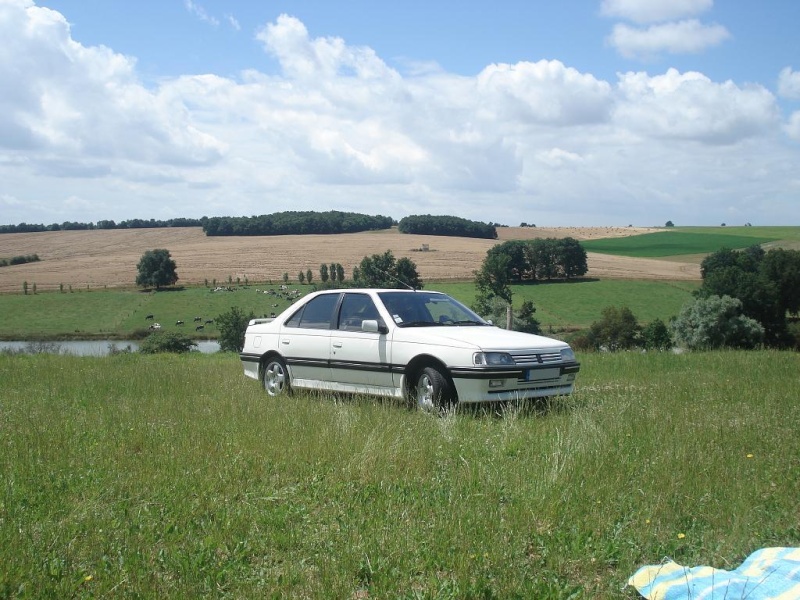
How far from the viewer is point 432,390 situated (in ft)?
28.6

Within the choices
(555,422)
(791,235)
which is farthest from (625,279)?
(555,422)

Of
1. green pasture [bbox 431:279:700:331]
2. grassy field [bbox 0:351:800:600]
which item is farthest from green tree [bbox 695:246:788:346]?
grassy field [bbox 0:351:800:600]

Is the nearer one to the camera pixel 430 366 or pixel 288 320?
pixel 430 366

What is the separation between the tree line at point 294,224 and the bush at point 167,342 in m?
37.6

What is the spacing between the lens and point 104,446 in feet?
22.4

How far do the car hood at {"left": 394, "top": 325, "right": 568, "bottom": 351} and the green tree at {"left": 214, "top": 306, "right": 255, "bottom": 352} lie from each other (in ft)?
110

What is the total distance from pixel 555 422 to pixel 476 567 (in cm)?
384

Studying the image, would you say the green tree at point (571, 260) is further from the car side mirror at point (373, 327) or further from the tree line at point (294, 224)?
the car side mirror at point (373, 327)

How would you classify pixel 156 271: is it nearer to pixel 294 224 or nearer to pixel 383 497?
pixel 294 224

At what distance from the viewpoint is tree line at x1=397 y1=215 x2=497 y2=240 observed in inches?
2960

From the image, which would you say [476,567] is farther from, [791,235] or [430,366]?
[791,235]

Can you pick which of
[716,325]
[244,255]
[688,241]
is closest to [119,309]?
[244,255]

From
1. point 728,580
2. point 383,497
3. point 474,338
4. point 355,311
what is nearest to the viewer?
point 728,580

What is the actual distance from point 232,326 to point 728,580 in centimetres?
4279
